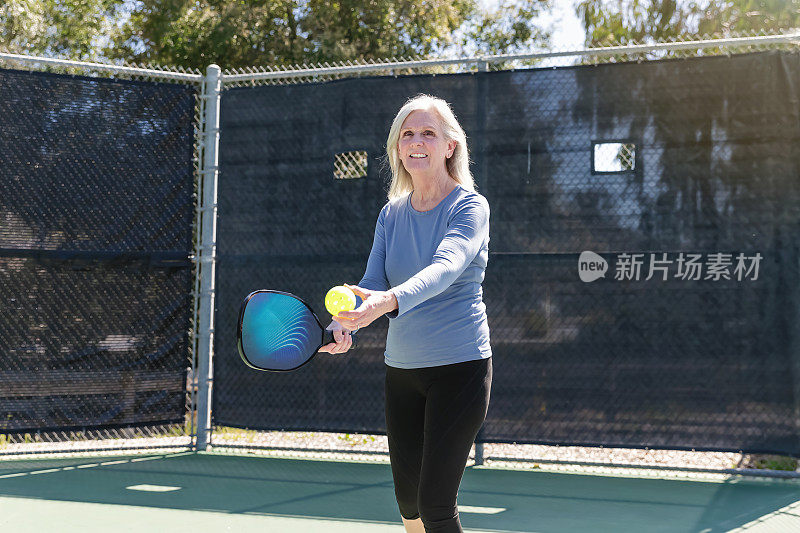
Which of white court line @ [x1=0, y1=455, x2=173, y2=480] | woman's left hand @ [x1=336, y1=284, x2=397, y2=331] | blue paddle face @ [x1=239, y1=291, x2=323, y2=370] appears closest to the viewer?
woman's left hand @ [x1=336, y1=284, x2=397, y2=331]

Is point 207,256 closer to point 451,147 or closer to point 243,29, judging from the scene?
point 451,147

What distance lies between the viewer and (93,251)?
6074 mm

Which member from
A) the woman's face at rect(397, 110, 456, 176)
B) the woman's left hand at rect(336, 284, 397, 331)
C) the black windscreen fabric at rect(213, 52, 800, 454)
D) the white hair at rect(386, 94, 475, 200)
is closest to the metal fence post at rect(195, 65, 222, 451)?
the black windscreen fabric at rect(213, 52, 800, 454)

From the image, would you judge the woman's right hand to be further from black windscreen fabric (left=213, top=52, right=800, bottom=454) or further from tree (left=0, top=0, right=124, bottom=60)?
tree (left=0, top=0, right=124, bottom=60)

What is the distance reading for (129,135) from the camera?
6.23 metres

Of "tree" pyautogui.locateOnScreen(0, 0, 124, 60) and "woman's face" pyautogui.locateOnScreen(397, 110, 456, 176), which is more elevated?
"tree" pyautogui.locateOnScreen(0, 0, 124, 60)

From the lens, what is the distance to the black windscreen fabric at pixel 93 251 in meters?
5.93

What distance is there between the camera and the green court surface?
14.9ft

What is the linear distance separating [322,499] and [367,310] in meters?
3.22

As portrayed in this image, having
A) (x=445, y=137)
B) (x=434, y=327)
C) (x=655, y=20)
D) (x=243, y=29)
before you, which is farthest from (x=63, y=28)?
(x=434, y=327)

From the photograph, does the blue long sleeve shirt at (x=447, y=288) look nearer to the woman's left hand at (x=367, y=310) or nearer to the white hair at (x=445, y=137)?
the white hair at (x=445, y=137)

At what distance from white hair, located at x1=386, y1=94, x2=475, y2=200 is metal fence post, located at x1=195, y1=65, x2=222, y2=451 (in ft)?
11.9

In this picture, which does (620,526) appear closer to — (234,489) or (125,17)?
(234,489)

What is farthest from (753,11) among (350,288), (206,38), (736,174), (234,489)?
(350,288)
